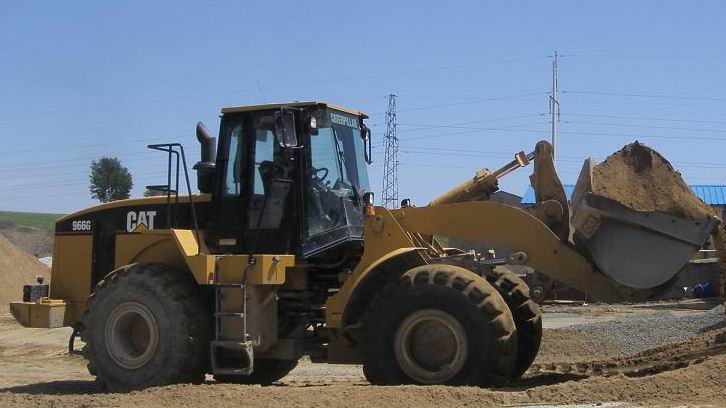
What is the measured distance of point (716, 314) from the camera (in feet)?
49.6

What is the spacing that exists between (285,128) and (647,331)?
7.79 metres

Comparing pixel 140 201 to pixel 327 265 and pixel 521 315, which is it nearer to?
pixel 327 265

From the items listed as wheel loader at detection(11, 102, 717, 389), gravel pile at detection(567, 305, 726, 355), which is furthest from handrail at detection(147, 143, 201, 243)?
gravel pile at detection(567, 305, 726, 355)

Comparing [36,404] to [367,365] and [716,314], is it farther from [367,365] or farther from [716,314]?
[716,314]

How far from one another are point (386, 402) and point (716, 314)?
30.7 ft

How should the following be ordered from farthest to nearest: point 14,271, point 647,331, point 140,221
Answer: point 14,271, point 647,331, point 140,221

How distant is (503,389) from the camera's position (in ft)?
27.8

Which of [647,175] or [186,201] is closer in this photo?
[647,175]

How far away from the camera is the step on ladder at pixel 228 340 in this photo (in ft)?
30.7

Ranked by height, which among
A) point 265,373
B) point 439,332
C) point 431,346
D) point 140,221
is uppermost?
point 140,221

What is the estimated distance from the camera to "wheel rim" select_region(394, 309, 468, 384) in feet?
27.5

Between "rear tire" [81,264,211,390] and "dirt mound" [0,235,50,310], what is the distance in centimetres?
1791

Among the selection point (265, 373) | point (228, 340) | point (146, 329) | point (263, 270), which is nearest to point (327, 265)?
point (263, 270)

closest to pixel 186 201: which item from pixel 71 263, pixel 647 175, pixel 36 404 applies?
pixel 71 263
